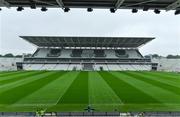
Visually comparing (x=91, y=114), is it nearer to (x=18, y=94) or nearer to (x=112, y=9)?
(x=112, y=9)

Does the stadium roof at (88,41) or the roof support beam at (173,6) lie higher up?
the stadium roof at (88,41)

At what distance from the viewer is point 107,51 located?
115625 mm

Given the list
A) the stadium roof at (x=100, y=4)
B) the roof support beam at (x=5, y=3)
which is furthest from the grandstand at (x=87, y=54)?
the roof support beam at (x=5, y=3)

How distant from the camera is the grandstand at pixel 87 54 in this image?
334ft

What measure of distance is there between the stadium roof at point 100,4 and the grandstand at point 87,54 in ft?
251

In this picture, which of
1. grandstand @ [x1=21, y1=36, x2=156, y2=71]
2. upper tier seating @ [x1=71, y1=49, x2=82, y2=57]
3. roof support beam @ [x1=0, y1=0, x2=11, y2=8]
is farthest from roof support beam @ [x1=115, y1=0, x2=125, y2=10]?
upper tier seating @ [x1=71, y1=49, x2=82, y2=57]

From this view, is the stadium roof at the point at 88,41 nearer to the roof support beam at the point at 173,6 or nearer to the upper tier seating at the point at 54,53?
the upper tier seating at the point at 54,53

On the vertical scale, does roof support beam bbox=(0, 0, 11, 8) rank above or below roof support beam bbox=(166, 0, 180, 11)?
above

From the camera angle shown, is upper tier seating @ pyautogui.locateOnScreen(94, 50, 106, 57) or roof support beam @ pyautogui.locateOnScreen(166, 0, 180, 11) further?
upper tier seating @ pyautogui.locateOnScreen(94, 50, 106, 57)

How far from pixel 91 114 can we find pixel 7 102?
12030 mm

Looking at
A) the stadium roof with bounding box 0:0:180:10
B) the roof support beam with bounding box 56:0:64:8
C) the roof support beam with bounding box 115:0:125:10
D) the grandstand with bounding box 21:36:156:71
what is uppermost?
the grandstand with bounding box 21:36:156:71

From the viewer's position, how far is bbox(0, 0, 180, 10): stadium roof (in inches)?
761

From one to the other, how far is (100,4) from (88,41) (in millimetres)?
82115

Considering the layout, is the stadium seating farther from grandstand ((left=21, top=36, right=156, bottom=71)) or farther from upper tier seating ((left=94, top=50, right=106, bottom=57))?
upper tier seating ((left=94, top=50, right=106, bottom=57))
